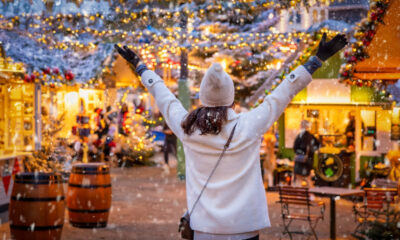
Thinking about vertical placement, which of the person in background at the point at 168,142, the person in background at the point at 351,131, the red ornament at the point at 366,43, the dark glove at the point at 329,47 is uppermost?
the red ornament at the point at 366,43

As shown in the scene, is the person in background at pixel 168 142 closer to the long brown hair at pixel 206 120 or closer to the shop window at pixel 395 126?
the shop window at pixel 395 126

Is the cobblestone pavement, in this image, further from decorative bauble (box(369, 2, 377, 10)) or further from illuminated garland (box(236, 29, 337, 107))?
decorative bauble (box(369, 2, 377, 10))

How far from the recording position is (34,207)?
25.3 ft

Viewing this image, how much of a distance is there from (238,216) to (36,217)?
4.66 metres

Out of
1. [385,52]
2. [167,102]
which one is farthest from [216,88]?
[385,52]

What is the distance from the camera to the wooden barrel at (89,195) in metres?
9.28

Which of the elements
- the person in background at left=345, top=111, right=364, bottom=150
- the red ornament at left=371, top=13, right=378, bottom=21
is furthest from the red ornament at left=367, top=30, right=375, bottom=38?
the person in background at left=345, top=111, right=364, bottom=150

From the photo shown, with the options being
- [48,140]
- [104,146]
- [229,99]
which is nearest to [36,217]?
[229,99]

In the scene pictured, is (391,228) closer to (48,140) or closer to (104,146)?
(48,140)

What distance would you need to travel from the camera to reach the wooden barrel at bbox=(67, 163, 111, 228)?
9.28m

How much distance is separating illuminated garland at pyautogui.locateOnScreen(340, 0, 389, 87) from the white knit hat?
2908 millimetres

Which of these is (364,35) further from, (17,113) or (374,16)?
(17,113)

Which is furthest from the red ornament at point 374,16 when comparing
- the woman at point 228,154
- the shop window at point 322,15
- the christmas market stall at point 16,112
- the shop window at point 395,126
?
the shop window at point 322,15

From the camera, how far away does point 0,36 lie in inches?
463
